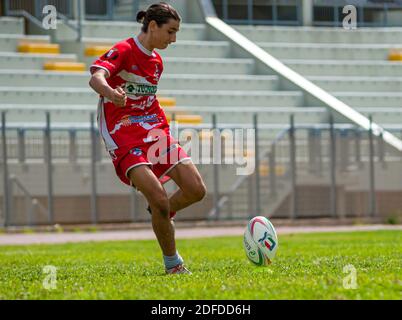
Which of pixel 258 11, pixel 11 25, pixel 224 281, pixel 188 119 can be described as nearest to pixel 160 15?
pixel 224 281

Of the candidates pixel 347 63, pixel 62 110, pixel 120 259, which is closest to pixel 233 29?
pixel 347 63

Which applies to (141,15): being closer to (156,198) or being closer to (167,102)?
(156,198)

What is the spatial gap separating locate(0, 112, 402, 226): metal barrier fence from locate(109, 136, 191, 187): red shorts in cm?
1526

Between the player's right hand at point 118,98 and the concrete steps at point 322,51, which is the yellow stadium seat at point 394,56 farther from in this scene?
the player's right hand at point 118,98

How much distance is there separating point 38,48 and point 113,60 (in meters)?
22.8

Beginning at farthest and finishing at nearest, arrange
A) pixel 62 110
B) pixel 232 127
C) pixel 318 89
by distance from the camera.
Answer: pixel 318 89, pixel 62 110, pixel 232 127

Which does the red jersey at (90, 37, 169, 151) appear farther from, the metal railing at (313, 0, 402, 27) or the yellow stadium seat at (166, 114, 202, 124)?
the metal railing at (313, 0, 402, 27)

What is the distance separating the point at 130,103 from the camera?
33.7ft

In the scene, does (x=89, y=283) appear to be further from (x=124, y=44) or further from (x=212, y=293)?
(x=124, y=44)

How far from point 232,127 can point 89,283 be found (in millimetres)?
18300

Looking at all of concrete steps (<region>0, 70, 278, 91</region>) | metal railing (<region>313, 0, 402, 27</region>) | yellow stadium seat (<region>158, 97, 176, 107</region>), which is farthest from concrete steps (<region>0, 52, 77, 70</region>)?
metal railing (<region>313, 0, 402, 27</region>)

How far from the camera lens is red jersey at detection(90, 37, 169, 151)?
33.5ft

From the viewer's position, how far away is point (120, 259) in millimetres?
14805
